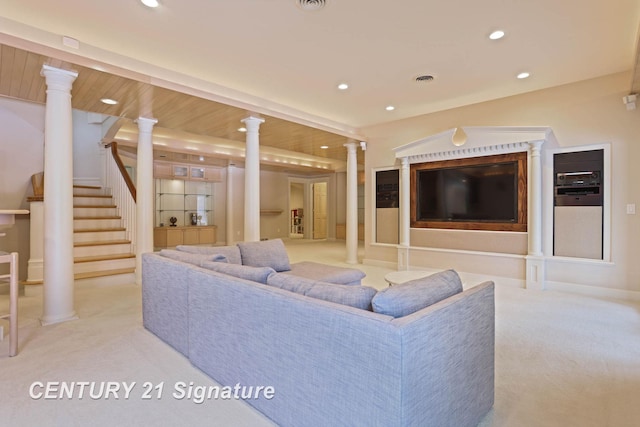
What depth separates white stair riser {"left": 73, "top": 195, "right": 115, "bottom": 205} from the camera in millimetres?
5621

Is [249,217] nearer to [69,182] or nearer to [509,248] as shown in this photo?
[69,182]

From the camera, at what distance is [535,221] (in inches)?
172

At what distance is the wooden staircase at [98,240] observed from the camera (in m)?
4.73

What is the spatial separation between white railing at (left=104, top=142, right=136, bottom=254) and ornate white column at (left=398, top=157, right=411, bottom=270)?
14.3 ft

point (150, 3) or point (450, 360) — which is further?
point (150, 3)

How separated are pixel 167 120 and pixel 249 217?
1907 millimetres

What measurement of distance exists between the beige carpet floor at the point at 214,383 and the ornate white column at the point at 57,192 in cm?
27

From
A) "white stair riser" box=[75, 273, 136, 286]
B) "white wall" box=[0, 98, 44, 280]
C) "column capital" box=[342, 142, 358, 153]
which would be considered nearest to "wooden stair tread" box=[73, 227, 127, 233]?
"white wall" box=[0, 98, 44, 280]

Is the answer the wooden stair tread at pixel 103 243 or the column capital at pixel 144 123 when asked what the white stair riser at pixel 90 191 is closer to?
the wooden stair tread at pixel 103 243

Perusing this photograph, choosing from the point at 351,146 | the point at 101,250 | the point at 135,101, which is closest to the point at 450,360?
the point at 135,101

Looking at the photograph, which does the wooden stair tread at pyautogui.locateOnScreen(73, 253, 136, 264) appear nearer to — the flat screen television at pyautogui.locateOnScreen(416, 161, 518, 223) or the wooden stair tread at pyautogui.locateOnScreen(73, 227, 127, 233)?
the wooden stair tread at pyautogui.locateOnScreen(73, 227, 127, 233)

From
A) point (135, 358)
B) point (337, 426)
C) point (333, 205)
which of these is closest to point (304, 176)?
point (333, 205)

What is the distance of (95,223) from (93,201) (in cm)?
67

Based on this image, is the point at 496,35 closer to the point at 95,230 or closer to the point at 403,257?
the point at 403,257
